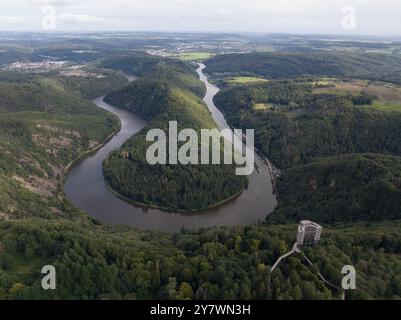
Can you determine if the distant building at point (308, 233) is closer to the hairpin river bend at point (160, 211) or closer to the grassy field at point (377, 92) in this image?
the hairpin river bend at point (160, 211)

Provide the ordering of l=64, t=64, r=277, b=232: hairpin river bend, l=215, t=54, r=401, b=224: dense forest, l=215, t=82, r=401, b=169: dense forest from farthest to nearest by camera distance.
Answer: l=215, t=82, r=401, b=169: dense forest, l=64, t=64, r=277, b=232: hairpin river bend, l=215, t=54, r=401, b=224: dense forest

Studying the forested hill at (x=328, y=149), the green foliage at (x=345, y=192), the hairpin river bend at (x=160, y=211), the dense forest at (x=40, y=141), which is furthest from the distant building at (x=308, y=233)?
the dense forest at (x=40, y=141)

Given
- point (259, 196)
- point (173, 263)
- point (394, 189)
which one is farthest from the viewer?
point (259, 196)

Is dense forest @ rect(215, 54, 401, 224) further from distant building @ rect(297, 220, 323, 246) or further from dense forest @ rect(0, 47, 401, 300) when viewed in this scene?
distant building @ rect(297, 220, 323, 246)

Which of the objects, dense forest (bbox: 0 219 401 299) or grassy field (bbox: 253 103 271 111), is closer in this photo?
dense forest (bbox: 0 219 401 299)

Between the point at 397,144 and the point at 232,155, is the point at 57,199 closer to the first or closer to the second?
the point at 232,155

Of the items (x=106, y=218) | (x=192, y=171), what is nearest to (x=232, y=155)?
(x=192, y=171)

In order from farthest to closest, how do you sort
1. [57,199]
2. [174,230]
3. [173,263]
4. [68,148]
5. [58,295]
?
[68,148] → [57,199] → [174,230] → [173,263] → [58,295]

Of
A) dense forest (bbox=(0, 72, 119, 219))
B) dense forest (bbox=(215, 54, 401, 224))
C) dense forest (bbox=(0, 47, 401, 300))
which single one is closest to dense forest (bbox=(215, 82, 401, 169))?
dense forest (bbox=(215, 54, 401, 224))

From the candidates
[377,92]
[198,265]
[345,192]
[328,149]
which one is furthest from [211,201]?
[377,92]
